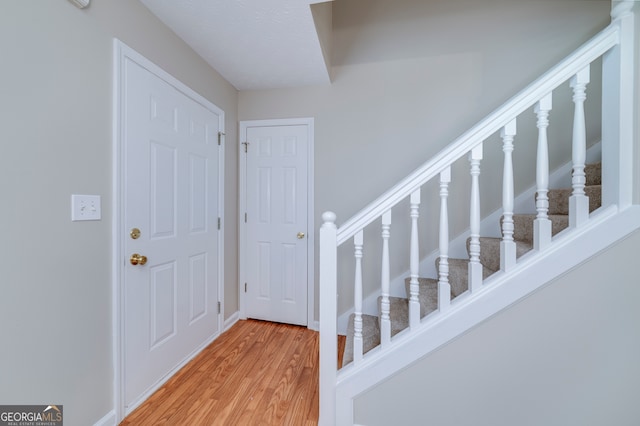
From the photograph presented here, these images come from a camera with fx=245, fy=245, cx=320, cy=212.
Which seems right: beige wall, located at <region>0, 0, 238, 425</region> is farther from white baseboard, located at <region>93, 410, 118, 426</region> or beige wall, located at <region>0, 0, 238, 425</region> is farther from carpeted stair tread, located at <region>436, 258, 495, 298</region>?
carpeted stair tread, located at <region>436, 258, 495, 298</region>

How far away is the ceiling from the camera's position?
4.71 feet

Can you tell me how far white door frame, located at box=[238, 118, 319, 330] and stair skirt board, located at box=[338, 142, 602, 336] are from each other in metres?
0.54

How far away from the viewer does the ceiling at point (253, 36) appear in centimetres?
143

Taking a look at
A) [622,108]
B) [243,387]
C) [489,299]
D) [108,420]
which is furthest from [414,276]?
[108,420]

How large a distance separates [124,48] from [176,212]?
98cm

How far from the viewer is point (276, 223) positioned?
2432 mm

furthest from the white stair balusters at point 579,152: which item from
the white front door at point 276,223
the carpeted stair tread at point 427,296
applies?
the white front door at point 276,223

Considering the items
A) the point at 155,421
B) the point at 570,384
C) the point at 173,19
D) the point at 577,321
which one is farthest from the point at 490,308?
the point at 173,19

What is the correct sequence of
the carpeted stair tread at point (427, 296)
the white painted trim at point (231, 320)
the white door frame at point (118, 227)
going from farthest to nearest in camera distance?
1. the white painted trim at point (231, 320)
2. the carpeted stair tread at point (427, 296)
3. the white door frame at point (118, 227)

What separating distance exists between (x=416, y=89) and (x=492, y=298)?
1.78 m

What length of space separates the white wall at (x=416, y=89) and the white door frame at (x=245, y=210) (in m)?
0.07

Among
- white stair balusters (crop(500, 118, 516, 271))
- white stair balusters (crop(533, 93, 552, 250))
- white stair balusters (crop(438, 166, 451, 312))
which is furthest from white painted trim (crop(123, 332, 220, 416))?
white stair balusters (crop(533, 93, 552, 250))
